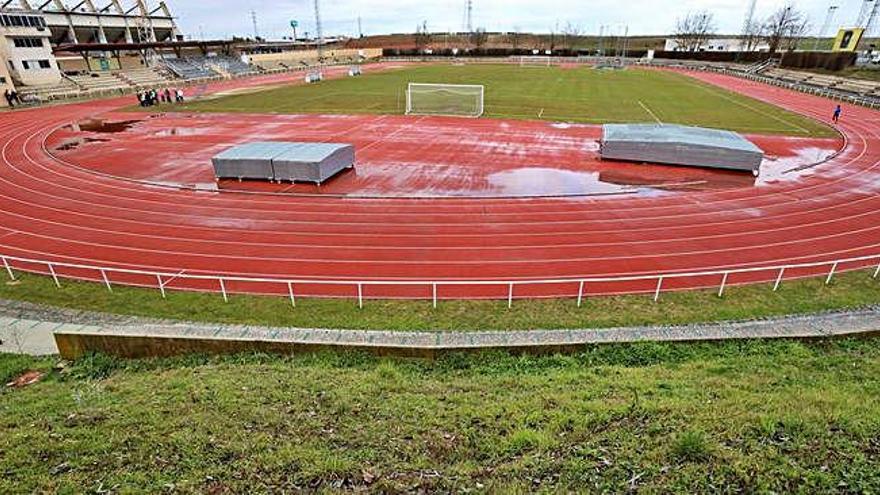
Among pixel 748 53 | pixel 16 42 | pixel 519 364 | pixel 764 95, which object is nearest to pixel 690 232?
pixel 519 364

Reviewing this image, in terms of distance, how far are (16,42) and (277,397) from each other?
6621cm

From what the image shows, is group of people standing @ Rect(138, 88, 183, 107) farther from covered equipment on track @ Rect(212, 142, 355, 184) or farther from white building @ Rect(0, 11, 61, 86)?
covered equipment on track @ Rect(212, 142, 355, 184)

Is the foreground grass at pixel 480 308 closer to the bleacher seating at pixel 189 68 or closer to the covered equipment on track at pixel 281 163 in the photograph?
the covered equipment on track at pixel 281 163

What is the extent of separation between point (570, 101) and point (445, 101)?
12.2m

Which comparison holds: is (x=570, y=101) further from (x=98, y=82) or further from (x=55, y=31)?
(x=55, y=31)

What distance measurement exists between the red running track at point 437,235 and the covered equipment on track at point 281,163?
1900 mm

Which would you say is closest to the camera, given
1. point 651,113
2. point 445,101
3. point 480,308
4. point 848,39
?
point 480,308

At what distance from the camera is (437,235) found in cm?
1658

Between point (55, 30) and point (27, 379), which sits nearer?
point (27, 379)

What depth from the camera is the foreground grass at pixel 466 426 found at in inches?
204

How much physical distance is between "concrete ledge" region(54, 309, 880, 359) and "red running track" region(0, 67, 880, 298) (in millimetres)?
3250

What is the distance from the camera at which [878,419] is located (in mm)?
5773

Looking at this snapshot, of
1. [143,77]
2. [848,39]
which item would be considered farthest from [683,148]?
[143,77]

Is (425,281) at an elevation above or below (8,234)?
above
